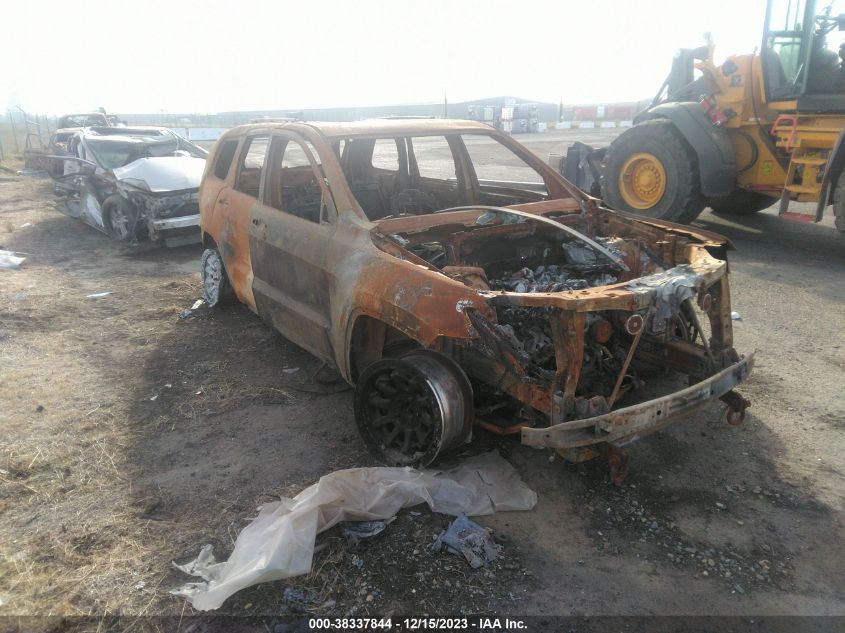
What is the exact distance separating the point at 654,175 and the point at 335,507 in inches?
286

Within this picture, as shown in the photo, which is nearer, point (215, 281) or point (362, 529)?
point (362, 529)

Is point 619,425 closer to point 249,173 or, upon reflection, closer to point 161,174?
point 249,173

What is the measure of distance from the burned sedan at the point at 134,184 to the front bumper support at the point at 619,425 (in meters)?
6.77

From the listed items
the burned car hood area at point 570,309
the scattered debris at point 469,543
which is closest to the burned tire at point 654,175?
the burned car hood area at point 570,309

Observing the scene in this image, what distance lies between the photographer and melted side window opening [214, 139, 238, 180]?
214 inches

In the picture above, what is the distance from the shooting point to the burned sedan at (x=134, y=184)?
8.21 metres

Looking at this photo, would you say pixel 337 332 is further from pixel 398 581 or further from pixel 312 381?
pixel 398 581

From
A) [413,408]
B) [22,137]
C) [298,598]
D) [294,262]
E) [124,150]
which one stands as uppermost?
[22,137]

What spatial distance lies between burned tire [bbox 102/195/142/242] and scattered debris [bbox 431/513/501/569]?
7308 mm

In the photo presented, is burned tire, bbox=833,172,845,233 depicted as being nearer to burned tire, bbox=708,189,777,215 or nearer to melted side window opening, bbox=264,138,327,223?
burned tire, bbox=708,189,777,215

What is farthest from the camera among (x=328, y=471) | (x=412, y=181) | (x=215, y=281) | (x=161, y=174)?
(x=161, y=174)

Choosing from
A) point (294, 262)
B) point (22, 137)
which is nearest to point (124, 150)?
point (294, 262)

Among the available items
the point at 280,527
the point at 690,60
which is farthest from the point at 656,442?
the point at 690,60

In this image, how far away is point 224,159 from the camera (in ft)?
18.0
